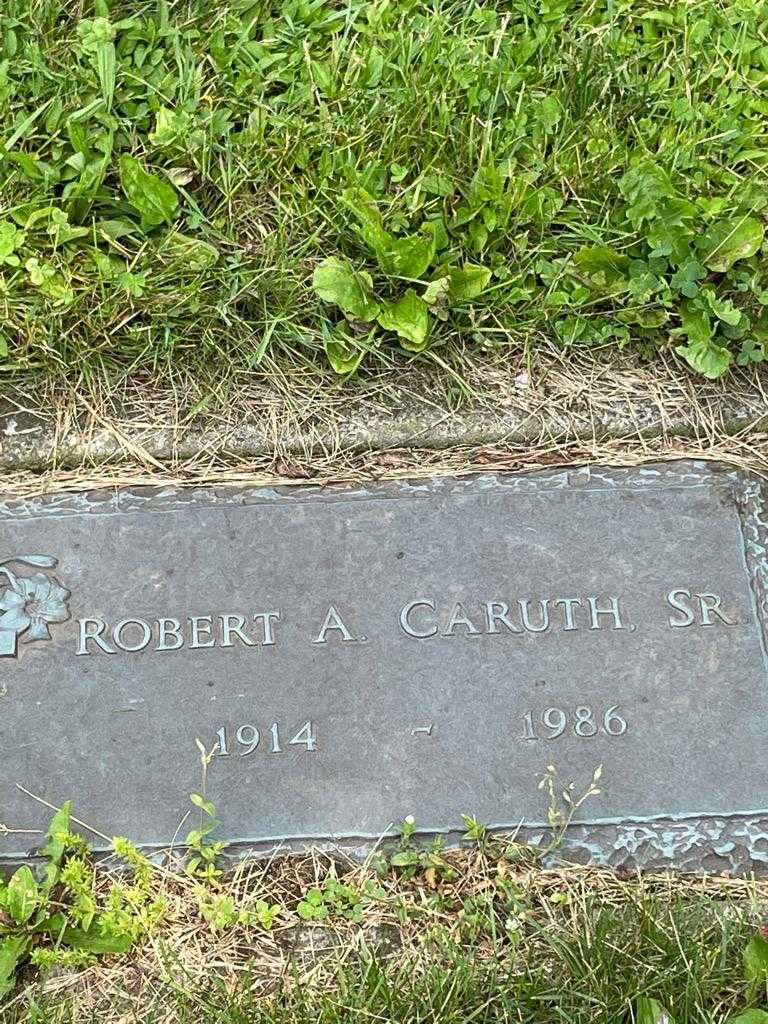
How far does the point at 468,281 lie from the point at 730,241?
54cm

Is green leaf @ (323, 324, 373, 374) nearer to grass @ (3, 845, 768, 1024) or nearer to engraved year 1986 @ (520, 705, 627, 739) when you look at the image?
engraved year 1986 @ (520, 705, 627, 739)

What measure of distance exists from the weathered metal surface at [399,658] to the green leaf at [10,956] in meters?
0.14

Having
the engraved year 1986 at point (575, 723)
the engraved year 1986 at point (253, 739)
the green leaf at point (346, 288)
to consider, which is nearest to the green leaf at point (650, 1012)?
the engraved year 1986 at point (575, 723)

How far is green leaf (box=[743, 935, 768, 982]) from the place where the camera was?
5.16 ft

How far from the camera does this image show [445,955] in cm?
165

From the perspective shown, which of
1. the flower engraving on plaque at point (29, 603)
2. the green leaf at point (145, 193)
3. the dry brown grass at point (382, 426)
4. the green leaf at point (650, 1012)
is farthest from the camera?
the green leaf at point (145, 193)

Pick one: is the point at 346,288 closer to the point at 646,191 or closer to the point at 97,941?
the point at 646,191

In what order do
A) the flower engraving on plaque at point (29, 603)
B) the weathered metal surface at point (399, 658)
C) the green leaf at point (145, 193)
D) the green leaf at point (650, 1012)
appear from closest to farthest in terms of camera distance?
the green leaf at point (650, 1012), the weathered metal surface at point (399, 658), the flower engraving on plaque at point (29, 603), the green leaf at point (145, 193)

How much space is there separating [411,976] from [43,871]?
24.9 inches

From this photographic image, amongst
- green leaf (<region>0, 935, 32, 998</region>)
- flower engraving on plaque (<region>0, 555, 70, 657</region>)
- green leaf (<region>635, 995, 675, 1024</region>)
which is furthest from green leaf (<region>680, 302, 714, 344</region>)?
green leaf (<region>0, 935, 32, 998</region>)

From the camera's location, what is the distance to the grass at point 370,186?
2.06m

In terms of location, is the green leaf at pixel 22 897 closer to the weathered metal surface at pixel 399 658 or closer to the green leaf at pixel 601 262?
the weathered metal surface at pixel 399 658

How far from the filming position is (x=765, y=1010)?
1.57 meters

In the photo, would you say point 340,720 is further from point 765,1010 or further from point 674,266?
point 674,266
